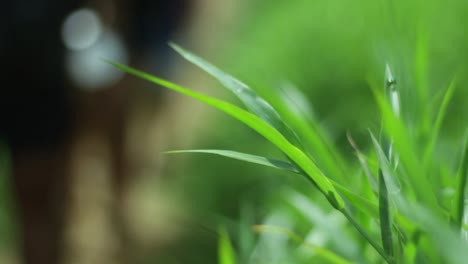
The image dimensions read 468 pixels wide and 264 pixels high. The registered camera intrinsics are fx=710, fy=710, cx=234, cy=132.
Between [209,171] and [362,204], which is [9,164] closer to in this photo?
[209,171]

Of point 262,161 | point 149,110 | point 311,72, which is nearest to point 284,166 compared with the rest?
point 262,161

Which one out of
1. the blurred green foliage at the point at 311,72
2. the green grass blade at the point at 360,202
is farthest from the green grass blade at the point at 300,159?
the blurred green foliage at the point at 311,72

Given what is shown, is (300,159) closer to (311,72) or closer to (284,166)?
(284,166)

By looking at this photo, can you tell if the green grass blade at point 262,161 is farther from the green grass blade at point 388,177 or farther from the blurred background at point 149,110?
the blurred background at point 149,110

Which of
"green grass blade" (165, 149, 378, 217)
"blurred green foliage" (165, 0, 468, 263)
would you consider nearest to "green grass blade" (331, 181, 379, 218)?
"green grass blade" (165, 149, 378, 217)

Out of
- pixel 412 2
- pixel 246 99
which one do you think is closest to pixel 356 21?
pixel 412 2

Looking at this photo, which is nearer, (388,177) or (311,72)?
(388,177)
